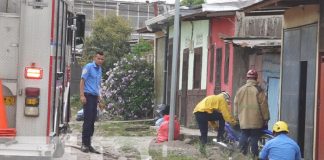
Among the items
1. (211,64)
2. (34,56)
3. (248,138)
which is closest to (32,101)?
(34,56)

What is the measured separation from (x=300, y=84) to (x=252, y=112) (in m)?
0.97

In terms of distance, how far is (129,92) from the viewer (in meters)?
24.3

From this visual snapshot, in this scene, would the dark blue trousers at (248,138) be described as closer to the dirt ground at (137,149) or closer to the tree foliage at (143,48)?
the dirt ground at (137,149)

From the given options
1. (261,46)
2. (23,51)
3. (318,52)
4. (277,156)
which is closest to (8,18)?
(23,51)

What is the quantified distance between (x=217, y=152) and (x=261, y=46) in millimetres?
2880

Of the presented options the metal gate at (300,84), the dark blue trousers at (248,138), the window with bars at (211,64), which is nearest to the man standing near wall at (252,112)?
the dark blue trousers at (248,138)

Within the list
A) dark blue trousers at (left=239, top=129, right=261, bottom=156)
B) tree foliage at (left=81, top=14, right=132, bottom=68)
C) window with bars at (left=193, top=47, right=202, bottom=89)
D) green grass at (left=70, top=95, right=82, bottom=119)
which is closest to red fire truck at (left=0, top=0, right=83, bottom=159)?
dark blue trousers at (left=239, top=129, right=261, bottom=156)

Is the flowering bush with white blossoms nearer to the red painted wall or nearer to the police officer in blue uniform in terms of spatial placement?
the red painted wall

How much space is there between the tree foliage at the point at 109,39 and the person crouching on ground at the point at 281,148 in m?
23.9

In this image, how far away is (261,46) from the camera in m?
15.0

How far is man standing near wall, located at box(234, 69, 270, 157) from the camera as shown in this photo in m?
12.2

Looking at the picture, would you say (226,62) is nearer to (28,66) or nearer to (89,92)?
(89,92)

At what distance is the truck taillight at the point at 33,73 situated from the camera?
25.6 feet

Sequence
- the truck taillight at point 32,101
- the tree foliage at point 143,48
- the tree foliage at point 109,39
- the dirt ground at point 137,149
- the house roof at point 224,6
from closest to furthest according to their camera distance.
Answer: the truck taillight at point 32,101 → the dirt ground at point 137,149 → the house roof at point 224,6 → the tree foliage at point 143,48 → the tree foliage at point 109,39
